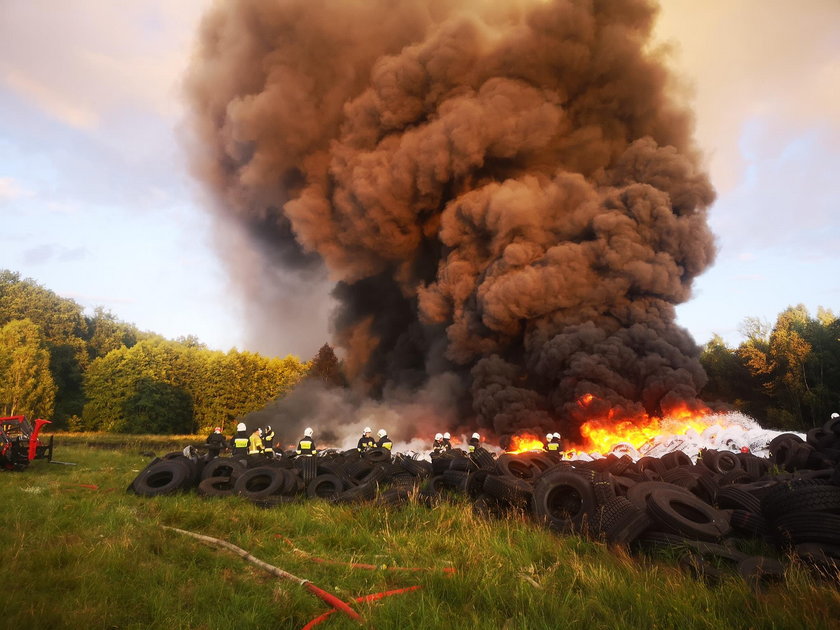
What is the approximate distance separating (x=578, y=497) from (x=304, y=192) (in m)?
35.6

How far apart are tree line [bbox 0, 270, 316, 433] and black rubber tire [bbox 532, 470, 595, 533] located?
47.7 m

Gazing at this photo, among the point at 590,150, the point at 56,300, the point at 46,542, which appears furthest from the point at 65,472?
the point at 56,300

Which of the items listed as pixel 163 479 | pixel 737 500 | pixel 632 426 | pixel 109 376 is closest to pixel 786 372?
pixel 632 426

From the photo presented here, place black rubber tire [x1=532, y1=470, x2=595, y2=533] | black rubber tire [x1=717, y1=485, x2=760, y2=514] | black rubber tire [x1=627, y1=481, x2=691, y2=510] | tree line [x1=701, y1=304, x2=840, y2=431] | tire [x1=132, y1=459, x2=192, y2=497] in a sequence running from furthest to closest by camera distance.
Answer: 1. tree line [x1=701, y1=304, x2=840, y2=431]
2. tire [x1=132, y1=459, x2=192, y2=497]
3. black rubber tire [x1=532, y1=470, x2=595, y2=533]
4. black rubber tire [x1=627, y1=481, x2=691, y2=510]
5. black rubber tire [x1=717, y1=485, x2=760, y2=514]

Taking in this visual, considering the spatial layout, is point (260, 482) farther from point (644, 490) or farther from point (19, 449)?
point (19, 449)

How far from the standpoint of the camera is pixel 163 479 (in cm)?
1114

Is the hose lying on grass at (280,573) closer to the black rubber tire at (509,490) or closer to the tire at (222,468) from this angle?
the black rubber tire at (509,490)

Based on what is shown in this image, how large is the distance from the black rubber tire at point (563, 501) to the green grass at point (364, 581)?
1.41ft

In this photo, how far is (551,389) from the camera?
28.5 metres

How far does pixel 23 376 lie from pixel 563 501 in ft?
172

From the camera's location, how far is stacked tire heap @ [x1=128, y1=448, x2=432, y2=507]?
989 cm

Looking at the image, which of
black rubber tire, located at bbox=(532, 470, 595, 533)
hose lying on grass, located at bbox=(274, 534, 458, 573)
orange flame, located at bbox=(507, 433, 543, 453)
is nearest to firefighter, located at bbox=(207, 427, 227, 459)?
orange flame, located at bbox=(507, 433, 543, 453)

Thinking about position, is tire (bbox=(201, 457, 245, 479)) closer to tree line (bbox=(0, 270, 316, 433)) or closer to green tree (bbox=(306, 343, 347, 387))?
green tree (bbox=(306, 343, 347, 387))

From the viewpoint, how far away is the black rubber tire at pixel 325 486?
10336 mm
